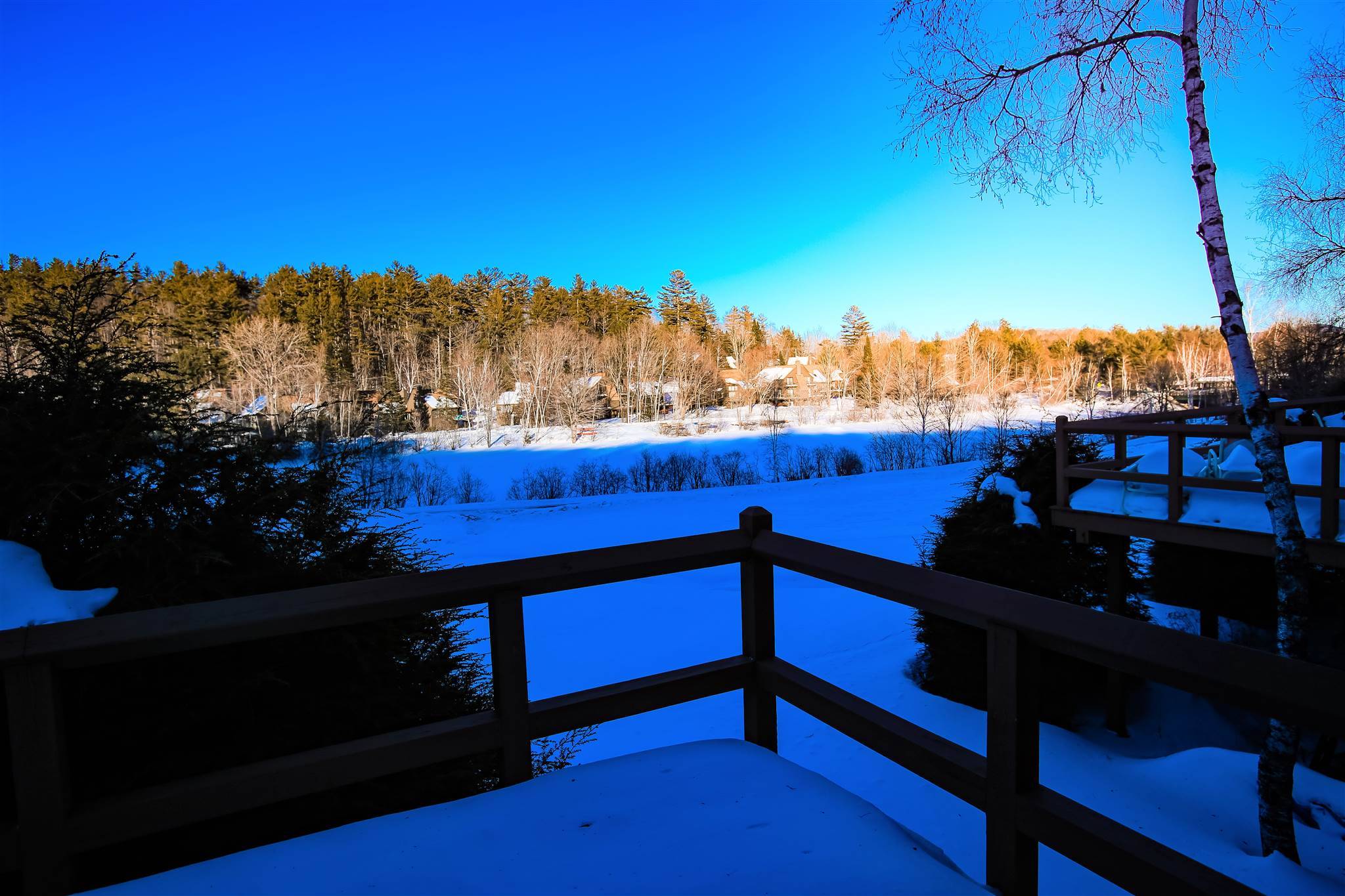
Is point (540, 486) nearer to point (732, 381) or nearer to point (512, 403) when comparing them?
point (512, 403)

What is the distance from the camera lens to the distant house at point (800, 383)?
54.4 metres

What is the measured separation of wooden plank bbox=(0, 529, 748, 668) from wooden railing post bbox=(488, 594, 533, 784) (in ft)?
0.20

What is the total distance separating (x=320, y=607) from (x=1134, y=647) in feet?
6.19

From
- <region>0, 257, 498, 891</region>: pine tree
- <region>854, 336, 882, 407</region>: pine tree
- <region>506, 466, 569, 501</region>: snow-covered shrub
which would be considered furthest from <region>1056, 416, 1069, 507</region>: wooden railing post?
<region>854, 336, 882, 407</region>: pine tree

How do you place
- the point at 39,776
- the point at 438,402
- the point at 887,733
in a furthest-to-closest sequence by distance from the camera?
1. the point at 438,402
2. the point at 887,733
3. the point at 39,776

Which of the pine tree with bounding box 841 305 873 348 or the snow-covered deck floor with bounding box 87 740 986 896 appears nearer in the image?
the snow-covered deck floor with bounding box 87 740 986 896

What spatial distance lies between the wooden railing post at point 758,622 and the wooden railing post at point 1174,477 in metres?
5.26

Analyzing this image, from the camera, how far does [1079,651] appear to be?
5.12 feet

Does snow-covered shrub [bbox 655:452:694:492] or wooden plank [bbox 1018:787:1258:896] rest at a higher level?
wooden plank [bbox 1018:787:1258:896]

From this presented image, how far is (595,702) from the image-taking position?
7.73 ft

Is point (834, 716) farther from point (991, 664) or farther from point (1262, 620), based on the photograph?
point (1262, 620)

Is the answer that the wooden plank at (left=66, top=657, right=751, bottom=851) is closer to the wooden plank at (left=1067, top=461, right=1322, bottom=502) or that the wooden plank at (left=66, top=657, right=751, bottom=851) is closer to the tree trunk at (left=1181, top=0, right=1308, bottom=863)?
the tree trunk at (left=1181, top=0, right=1308, bottom=863)

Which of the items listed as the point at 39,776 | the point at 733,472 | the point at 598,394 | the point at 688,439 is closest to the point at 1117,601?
the point at 39,776

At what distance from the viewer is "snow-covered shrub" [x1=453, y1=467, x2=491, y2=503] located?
81.8 ft
